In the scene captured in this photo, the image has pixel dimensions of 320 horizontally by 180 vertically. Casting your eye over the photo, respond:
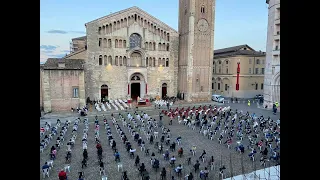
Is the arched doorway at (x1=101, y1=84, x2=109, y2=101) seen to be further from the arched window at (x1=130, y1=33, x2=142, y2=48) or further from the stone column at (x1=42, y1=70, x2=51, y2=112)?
the stone column at (x1=42, y1=70, x2=51, y2=112)

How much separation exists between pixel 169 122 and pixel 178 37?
19.9 m

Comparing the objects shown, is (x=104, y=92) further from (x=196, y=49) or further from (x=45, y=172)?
(x=45, y=172)

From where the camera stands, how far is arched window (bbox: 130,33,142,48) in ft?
124

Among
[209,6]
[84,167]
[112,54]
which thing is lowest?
[84,167]

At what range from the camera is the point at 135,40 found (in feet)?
125

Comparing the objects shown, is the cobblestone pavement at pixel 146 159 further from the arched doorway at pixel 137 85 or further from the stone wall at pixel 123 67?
the arched doorway at pixel 137 85

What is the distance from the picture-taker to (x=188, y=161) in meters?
14.2

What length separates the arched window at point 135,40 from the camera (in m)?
37.9

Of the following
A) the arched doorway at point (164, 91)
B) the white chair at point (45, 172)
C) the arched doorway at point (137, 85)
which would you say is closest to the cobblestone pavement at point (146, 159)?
the white chair at point (45, 172)
